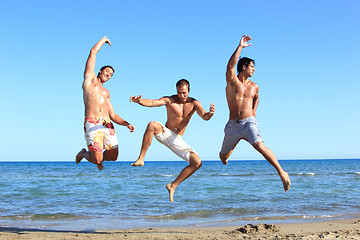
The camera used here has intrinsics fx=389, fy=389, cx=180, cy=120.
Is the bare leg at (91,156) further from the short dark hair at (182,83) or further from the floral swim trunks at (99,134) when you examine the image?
the short dark hair at (182,83)

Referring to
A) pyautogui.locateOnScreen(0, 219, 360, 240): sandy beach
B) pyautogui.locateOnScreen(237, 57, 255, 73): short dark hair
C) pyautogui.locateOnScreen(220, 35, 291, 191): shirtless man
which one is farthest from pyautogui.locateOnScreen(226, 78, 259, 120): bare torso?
pyautogui.locateOnScreen(0, 219, 360, 240): sandy beach

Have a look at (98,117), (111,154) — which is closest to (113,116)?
(98,117)

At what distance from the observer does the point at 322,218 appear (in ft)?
42.1

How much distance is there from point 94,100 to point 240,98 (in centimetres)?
291

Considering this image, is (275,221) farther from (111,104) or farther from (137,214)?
(111,104)

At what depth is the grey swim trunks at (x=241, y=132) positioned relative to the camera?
755cm

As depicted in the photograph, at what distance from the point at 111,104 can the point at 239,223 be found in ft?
20.4

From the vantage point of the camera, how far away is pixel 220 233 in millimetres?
10102

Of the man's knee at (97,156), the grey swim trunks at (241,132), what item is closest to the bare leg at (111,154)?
the man's knee at (97,156)

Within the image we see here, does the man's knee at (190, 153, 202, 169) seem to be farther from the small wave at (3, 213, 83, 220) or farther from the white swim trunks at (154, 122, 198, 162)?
the small wave at (3, 213, 83, 220)

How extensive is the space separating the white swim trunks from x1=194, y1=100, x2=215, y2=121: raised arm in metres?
0.69

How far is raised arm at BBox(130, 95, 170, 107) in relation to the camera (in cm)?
738

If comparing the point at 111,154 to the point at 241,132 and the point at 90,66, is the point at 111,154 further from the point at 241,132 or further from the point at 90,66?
the point at 241,132

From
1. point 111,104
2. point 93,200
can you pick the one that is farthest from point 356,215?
point 93,200
